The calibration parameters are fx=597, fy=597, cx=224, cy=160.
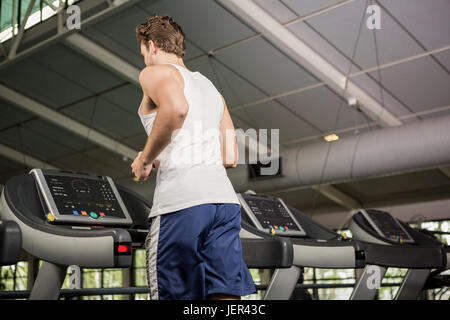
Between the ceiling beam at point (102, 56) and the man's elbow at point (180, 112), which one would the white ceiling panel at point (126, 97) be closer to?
the ceiling beam at point (102, 56)

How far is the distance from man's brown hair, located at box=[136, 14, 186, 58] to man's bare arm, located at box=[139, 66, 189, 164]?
117 mm

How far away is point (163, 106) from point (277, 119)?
23.8ft

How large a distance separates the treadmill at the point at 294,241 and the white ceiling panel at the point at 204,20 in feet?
12.4

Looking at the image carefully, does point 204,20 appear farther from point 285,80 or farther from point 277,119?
point 277,119

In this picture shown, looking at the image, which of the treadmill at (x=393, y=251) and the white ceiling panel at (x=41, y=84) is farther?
the white ceiling panel at (x=41, y=84)

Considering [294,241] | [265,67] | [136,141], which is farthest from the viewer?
[136,141]

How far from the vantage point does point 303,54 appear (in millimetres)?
6902

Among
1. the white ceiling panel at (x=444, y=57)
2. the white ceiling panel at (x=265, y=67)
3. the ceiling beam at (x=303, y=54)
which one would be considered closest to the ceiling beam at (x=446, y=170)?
the ceiling beam at (x=303, y=54)

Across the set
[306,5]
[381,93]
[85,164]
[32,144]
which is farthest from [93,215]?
[85,164]

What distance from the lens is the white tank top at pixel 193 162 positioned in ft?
4.75

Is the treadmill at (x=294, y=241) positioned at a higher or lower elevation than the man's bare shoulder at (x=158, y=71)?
lower

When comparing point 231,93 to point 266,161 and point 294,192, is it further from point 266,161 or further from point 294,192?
point 294,192

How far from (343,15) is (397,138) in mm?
1554

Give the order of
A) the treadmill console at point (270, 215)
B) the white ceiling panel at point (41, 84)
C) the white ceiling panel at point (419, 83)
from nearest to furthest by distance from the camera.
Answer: the treadmill console at point (270, 215) → the white ceiling panel at point (419, 83) → the white ceiling panel at point (41, 84)
